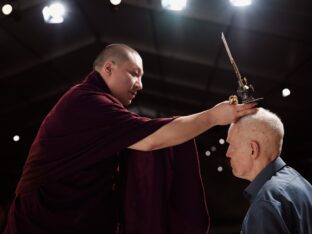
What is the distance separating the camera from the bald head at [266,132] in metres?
1.88

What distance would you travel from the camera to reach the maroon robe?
1.96 m

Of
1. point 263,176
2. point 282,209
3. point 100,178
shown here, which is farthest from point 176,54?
point 282,209

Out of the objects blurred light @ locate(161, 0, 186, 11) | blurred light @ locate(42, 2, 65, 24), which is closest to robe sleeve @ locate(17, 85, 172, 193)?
blurred light @ locate(161, 0, 186, 11)

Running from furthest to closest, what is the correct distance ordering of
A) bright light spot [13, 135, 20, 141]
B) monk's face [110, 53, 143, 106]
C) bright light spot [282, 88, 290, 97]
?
bright light spot [13, 135, 20, 141] < bright light spot [282, 88, 290, 97] < monk's face [110, 53, 143, 106]

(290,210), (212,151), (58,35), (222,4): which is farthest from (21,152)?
(290,210)

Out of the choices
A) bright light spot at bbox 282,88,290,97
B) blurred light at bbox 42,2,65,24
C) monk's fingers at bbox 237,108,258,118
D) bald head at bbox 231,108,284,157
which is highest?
blurred light at bbox 42,2,65,24

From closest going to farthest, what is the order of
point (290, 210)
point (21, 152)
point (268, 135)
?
point (290, 210) → point (268, 135) → point (21, 152)

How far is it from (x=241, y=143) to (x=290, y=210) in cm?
48

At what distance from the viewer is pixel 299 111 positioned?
883cm

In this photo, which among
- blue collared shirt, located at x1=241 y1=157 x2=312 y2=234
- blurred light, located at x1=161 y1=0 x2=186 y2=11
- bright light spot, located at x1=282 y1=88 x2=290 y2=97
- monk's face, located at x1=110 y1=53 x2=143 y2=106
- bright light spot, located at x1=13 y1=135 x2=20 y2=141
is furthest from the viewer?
bright light spot, located at x1=13 y1=135 x2=20 y2=141

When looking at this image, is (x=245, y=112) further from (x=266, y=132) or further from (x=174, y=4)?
(x=174, y=4)

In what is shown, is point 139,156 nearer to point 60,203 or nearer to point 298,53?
point 60,203

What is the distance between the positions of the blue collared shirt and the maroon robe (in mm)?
602

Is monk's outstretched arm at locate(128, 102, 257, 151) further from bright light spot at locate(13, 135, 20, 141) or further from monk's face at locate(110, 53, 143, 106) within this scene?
bright light spot at locate(13, 135, 20, 141)
